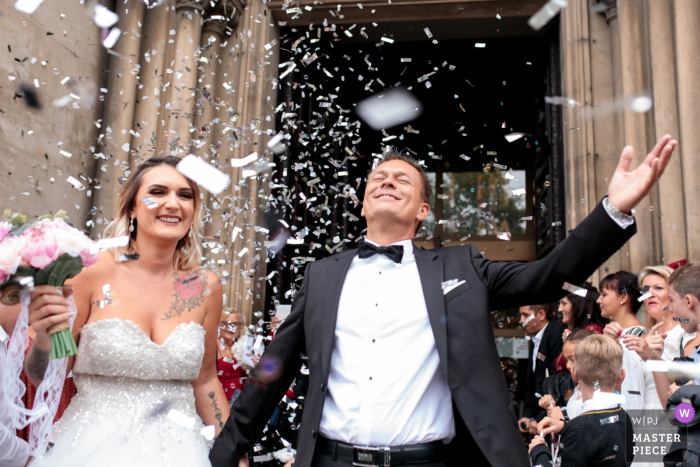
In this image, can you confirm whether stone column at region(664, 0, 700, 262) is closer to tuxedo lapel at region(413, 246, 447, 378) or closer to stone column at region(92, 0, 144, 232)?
tuxedo lapel at region(413, 246, 447, 378)

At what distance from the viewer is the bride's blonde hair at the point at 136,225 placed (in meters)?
2.94

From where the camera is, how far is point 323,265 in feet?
8.89

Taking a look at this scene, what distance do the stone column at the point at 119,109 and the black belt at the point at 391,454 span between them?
519 cm

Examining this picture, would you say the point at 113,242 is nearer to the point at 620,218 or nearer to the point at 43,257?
the point at 43,257

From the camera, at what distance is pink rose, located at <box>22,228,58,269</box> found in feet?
6.89

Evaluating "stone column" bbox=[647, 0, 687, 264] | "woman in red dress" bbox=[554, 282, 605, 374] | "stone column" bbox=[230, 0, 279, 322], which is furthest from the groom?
"stone column" bbox=[230, 0, 279, 322]

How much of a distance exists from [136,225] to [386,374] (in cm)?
150

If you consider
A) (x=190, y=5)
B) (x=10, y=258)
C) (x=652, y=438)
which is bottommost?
(x=652, y=438)

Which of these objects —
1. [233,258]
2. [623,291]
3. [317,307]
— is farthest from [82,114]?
[623,291]

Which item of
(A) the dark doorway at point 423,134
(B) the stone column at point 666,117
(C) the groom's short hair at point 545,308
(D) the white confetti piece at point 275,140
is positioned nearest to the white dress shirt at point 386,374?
(A) the dark doorway at point 423,134

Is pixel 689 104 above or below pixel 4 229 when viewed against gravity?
above

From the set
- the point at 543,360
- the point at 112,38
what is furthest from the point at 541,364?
the point at 112,38

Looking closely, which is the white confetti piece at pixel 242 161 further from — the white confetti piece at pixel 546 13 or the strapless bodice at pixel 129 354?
the strapless bodice at pixel 129 354

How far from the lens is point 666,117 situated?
18.4 ft
